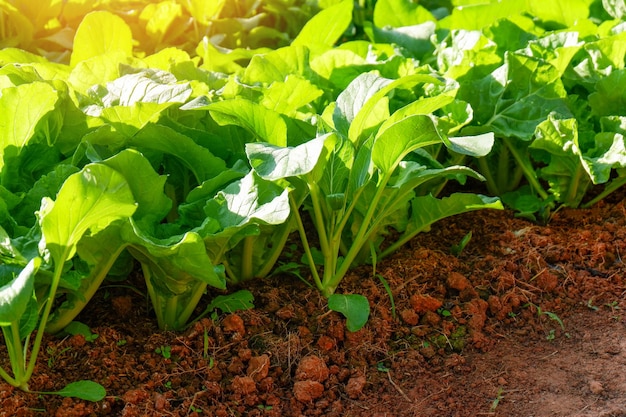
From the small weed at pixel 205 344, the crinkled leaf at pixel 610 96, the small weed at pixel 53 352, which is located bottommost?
the small weed at pixel 205 344

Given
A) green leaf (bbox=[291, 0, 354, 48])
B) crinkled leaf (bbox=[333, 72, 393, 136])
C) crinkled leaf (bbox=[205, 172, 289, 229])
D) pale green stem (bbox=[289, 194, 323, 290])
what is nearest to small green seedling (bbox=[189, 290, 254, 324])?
pale green stem (bbox=[289, 194, 323, 290])

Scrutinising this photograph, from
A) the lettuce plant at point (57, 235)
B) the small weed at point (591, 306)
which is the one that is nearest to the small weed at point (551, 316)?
the small weed at point (591, 306)

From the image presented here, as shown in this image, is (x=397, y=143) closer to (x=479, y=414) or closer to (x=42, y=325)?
(x=479, y=414)

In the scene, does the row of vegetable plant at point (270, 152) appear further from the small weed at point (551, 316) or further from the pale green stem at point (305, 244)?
the small weed at point (551, 316)

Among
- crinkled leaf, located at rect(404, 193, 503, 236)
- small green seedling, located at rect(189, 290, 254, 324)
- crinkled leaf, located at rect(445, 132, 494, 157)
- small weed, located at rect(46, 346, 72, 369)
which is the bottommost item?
small green seedling, located at rect(189, 290, 254, 324)

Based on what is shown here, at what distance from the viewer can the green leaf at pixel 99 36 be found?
2500 millimetres

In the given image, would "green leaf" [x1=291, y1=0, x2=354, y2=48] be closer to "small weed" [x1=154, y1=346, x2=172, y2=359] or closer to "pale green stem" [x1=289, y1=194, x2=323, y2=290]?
"pale green stem" [x1=289, y1=194, x2=323, y2=290]

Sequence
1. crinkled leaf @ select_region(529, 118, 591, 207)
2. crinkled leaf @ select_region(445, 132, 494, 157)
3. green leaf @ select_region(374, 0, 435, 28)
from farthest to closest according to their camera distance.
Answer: green leaf @ select_region(374, 0, 435, 28) < crinkled leaf @ select_region(529, 118, 591, 207) < crinkled leaf @ select_region(445, 132, 494, 157)

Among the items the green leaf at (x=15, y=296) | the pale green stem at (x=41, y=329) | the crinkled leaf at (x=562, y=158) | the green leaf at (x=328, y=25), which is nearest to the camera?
the green leaf at (x=15, y=296)

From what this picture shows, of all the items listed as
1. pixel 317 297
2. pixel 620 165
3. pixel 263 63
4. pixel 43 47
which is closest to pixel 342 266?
pixel 317 297

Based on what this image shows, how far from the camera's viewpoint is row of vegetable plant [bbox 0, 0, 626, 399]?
165cm

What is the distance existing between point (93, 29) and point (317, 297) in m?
1.21

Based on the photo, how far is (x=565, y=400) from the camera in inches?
69.4

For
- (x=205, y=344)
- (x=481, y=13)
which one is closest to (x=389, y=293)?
(x=205, y=344)
